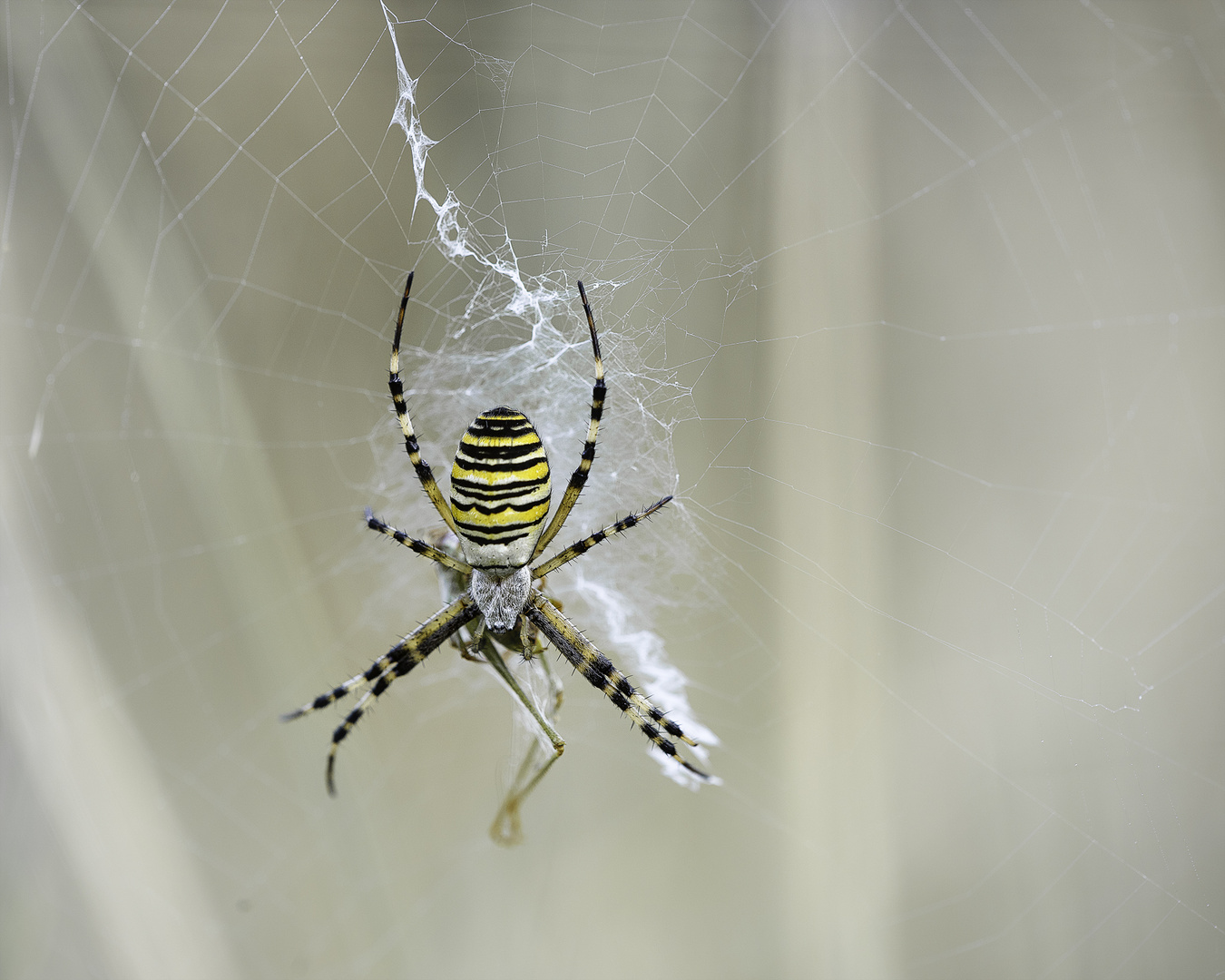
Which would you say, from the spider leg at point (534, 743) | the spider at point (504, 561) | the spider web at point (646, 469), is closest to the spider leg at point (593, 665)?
the spider at point (504, 561)

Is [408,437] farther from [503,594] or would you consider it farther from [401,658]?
[401,658]

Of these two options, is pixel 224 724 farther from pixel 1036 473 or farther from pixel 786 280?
pixel 1036 473

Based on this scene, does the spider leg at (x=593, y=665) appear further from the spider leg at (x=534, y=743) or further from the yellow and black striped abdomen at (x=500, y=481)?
the yellow and black striped abdomen at (x=500, y=481)

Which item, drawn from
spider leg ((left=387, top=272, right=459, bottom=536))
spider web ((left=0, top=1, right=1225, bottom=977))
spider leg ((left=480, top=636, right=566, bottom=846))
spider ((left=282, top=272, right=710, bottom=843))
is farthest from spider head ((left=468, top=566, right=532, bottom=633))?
spider web ((left=0, top=1, right=1225, bottom=977))

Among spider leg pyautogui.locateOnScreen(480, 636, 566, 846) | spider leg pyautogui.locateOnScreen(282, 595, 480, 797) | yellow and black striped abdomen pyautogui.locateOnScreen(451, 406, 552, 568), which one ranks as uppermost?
yellow and black striped abdomen pyautogui.locateOnScreen(451, 406, 552, 568)

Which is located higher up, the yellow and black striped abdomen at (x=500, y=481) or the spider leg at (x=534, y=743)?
the yellow and black striped abdomen at (x=500, y=481)

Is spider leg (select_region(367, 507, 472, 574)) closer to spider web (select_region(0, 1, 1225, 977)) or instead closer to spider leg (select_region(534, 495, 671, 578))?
spider leg (select_region(534, 495, 671, 578))

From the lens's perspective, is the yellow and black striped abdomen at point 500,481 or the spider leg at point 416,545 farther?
the spider leg at point 416,545

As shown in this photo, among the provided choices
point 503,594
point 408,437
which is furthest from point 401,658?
point 408,437
